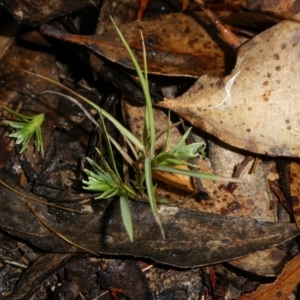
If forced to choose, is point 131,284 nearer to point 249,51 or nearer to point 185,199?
point 185,199

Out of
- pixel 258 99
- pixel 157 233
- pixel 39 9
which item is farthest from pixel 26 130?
pixel 258 99

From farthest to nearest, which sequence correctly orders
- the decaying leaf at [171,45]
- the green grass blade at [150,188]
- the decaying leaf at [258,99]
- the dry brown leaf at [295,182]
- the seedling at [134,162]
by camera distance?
the decaying leaf at [171,45] → the dry brown leaf at [295,182] → the decaying leaf at [258,99] → the seedling at [134,162] → the green grass blade at [150,188]

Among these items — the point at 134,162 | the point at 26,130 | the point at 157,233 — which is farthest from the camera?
the point at 26,130

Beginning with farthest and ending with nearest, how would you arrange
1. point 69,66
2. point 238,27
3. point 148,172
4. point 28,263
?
point 69,66 < point 238,27 < point 28,263 < point 148,172

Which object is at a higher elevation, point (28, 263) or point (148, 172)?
point (148, 172)

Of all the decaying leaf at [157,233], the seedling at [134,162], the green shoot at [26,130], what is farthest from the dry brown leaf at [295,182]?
the green shoot at [26,130]

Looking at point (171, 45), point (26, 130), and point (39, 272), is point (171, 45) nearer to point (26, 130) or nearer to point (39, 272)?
point (26, 130)

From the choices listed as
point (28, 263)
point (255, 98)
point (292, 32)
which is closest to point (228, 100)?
point (255, 98)

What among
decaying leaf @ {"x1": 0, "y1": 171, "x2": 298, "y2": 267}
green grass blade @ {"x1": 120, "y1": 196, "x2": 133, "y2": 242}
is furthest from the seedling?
decaying leaf @ {"x1": 0, "y1": 171, "x2": 298, "y2": 267}

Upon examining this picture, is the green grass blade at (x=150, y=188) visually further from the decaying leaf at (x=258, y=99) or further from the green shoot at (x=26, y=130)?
the green shoot at (x=26, y=130)
